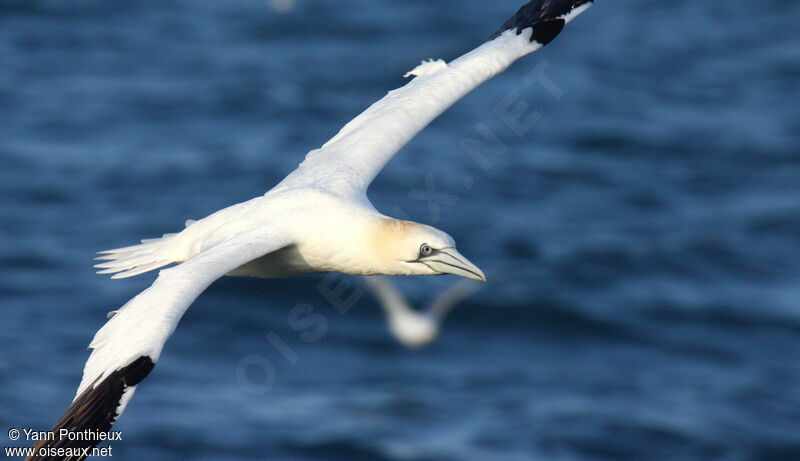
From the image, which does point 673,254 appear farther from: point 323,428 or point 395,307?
point 323,428

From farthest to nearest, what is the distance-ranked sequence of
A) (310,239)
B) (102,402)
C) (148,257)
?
(148,257) < (310,239) < (102,402)

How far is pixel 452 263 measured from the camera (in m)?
10.7

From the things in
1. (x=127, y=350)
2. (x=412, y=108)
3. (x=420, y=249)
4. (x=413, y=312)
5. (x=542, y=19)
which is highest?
(x=413, y=312)

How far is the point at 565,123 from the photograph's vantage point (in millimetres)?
31453

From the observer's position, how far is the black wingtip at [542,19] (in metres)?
13.5

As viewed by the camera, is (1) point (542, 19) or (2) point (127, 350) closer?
(2) point (127, 350)

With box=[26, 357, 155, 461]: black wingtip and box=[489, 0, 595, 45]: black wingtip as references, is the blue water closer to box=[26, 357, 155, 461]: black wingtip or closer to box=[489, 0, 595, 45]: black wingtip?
box=[489, 0, 595, 45]: black wingtip

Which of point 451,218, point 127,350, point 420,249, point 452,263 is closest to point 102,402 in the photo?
point 127,350

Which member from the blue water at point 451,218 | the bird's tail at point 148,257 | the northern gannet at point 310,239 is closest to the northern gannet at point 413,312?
the blue water at point 451,218

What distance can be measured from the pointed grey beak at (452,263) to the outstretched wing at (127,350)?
1.90 metres

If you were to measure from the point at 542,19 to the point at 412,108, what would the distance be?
2.01 meters

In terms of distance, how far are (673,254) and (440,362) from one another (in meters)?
6.46

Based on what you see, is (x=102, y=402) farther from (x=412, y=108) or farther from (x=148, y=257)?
(x=412, y=108)

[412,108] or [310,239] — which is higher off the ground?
[412,108]
